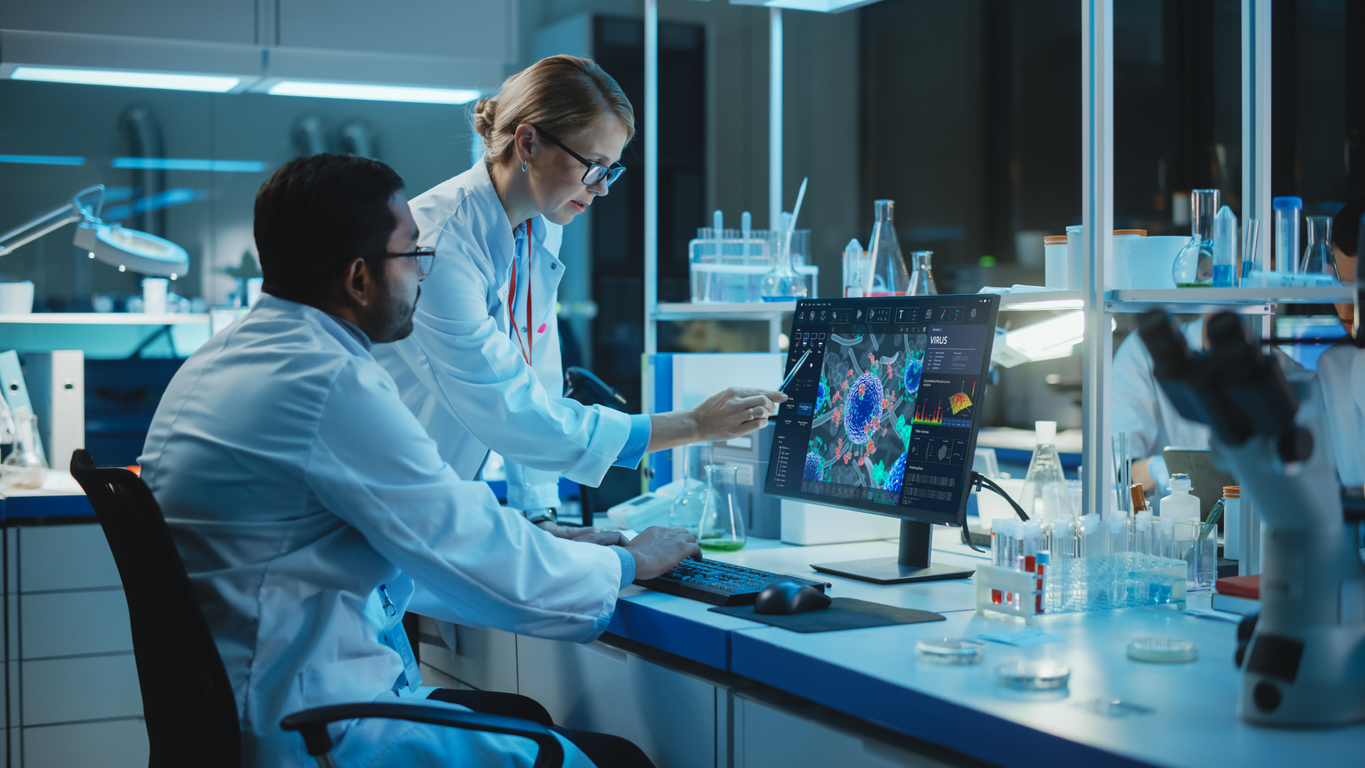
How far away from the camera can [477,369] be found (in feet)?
5.87

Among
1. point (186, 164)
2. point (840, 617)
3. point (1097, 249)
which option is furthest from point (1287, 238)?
point (186, 164)

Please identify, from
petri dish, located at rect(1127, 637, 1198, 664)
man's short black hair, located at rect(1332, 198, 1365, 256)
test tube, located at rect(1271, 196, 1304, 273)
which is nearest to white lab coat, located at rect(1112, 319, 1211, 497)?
man's short black hair, located at rect(1332, 198, 1365, 256)

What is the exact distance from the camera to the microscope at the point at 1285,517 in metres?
0.95

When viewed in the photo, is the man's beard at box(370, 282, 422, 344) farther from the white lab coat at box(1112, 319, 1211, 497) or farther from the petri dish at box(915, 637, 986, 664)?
the white lab coat at box(1112, 319, 1211, 497)

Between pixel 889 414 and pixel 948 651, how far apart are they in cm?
57

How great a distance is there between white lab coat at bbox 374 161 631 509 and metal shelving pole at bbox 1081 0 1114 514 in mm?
735

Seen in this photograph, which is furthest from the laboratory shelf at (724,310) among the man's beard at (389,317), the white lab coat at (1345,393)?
the white lab coat at (1345,393)

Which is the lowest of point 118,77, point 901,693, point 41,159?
point 901,693

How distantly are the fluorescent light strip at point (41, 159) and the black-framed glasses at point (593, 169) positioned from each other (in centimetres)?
321

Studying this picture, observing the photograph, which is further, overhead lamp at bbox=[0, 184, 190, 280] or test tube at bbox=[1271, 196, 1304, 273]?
overhead lamp at bbox=[0, 184, 190, 280]

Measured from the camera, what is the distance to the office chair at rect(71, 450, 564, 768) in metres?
1.11

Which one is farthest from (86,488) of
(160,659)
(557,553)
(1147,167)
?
(1147,167)

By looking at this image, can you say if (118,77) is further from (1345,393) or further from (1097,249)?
(1345,393)

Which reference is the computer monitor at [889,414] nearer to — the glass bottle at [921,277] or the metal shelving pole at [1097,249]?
the metal shelving pole at [1097,249]
